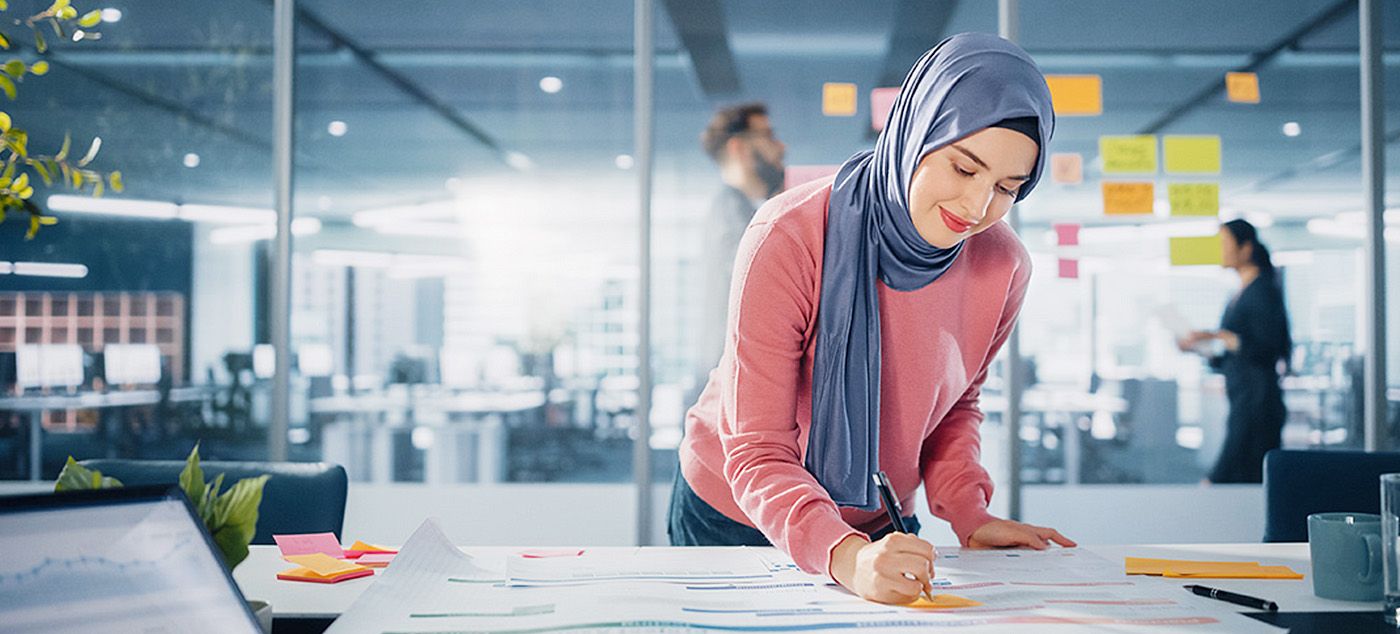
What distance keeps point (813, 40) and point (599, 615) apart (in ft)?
8.71

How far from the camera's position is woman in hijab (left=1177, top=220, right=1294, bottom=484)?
130 inches

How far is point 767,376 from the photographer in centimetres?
132

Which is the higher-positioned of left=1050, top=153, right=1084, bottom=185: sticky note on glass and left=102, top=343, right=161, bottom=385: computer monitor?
left=1050, top=153, right=1084, bottom=185: sticky note on glass

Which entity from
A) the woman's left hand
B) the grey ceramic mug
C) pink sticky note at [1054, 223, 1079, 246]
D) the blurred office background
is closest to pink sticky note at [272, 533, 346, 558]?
the woman's left hand

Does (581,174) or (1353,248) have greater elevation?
(581,174)

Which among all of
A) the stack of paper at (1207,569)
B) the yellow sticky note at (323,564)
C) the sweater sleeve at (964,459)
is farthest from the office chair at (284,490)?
the stack of paper at (1207,569)

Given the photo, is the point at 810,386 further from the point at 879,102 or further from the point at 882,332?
the point at 879,102

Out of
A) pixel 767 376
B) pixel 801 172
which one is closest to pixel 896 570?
pixel 767 376

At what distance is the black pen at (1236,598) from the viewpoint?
1162 millimetres

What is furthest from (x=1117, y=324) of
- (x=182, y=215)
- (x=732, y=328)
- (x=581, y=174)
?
(x=182, y=215)

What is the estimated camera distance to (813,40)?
133 inches

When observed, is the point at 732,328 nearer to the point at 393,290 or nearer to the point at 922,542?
the point at 922,542

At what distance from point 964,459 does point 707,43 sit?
2.18 meters

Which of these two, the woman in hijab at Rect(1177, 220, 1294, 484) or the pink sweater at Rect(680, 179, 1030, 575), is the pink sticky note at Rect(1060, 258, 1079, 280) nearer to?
the woman in hijab at Rect(1177, 220, 1294, 484)
